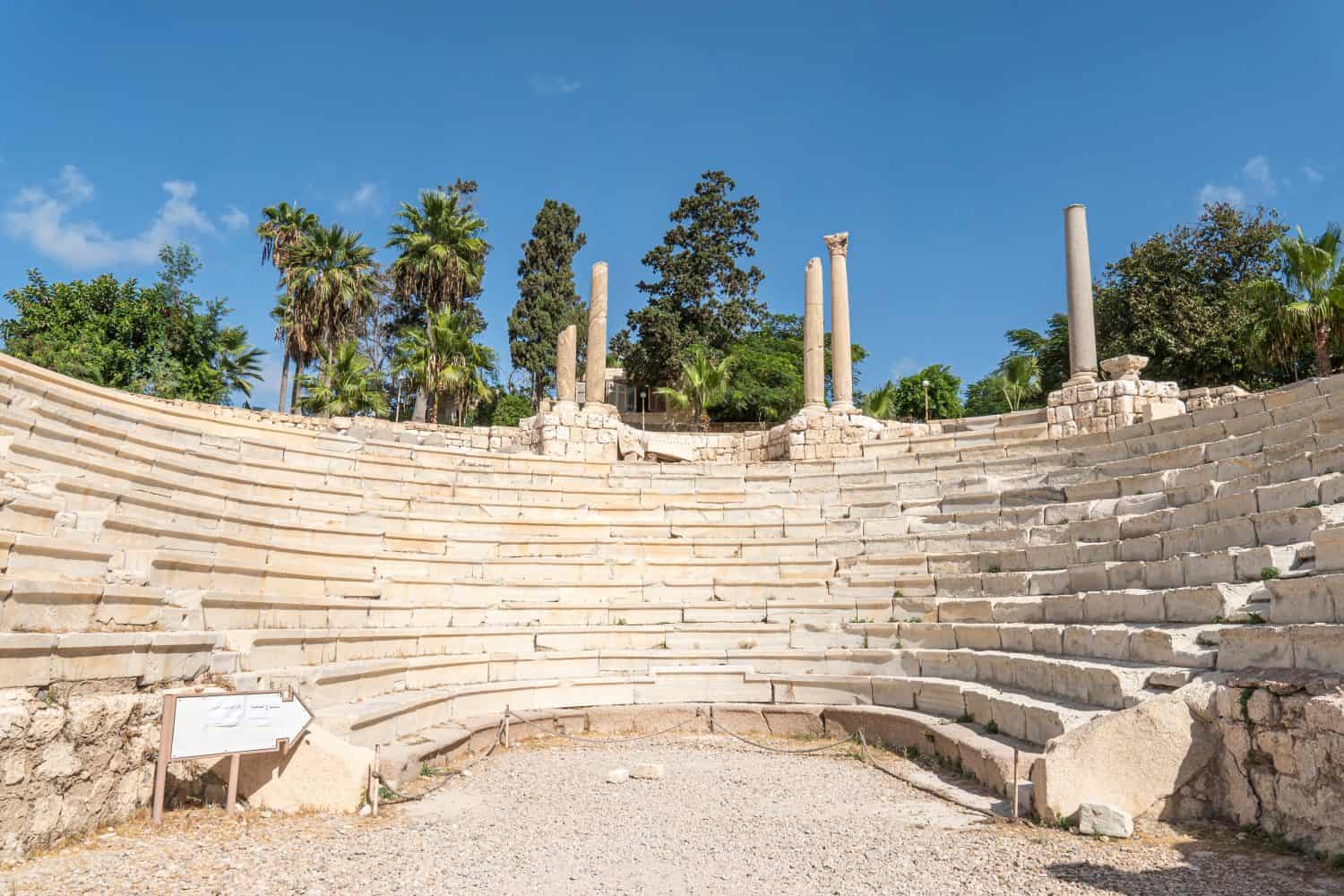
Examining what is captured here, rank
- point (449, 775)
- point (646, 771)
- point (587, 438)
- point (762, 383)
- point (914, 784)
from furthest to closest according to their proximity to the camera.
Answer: point (762, 383), point (587, 438), point (646, 771), point (449, 775), point (914, 784)

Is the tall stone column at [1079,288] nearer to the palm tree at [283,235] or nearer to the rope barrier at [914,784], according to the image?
the rope barrier at [914,784]

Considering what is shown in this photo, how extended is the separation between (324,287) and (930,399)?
83.5ft

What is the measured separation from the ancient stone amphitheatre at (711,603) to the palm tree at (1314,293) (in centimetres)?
533

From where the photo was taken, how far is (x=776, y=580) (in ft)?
41.5

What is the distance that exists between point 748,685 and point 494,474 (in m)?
6.77

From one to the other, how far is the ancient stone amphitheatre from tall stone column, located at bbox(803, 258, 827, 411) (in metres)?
1.95

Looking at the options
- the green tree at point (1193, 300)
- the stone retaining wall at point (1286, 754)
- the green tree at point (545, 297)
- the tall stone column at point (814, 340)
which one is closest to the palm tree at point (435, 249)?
the green tree at point (545, 297)

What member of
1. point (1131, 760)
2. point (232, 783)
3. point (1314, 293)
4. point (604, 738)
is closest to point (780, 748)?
point (604, 738)

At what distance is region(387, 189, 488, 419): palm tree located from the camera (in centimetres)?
3162

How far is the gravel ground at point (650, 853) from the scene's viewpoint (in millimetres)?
4535

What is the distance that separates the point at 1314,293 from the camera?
1998 centimetres

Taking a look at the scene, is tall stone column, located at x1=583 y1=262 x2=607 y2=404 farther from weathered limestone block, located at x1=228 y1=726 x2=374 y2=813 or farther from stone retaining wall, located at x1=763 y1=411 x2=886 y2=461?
weathered limestone block, located at x1=228 y1=726 x2=374 y2=813

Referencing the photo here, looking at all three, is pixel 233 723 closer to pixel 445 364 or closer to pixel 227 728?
pixel 227 728

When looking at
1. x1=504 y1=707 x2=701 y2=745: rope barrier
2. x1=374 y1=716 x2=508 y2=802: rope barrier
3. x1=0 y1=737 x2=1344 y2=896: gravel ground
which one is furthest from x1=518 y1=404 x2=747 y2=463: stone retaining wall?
x1=0 y1=737 x2=1344 y2=896: gravel ground
